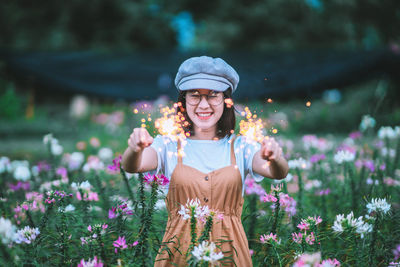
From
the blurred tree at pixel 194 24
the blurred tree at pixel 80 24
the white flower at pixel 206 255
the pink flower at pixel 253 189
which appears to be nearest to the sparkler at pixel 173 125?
the white flower at pixel 206 255

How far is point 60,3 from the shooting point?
13.8m

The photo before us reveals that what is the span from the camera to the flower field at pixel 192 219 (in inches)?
53.1

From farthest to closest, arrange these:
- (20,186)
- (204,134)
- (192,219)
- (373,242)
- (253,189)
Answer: (20,186) → (253,189) → (204,134) → (373,242) → (192,219)

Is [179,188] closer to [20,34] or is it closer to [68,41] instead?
[68,41]

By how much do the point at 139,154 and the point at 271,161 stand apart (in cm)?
63

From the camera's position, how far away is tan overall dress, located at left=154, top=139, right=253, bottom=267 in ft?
4.95

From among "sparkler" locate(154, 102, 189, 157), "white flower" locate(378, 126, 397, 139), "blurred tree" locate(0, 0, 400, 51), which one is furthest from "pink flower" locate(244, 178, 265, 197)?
"blurred tree" locate(0, 0, 400, 51)

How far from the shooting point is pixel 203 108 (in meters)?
1.63

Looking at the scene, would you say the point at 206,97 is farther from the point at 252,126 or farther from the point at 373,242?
the point at 373,242

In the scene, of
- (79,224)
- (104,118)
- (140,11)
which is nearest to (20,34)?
(140,11)

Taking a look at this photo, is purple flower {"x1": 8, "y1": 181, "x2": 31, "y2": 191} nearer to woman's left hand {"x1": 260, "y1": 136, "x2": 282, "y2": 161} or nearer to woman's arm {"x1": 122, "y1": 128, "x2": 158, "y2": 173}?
woman's arm {"x1": 122, "y1": 128, "x2": 158, "y2": 173}

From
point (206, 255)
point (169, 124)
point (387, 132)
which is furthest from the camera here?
point (387, 132)

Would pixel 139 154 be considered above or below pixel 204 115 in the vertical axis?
below

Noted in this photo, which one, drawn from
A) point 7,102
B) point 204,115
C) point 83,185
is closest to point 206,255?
point 204,115
